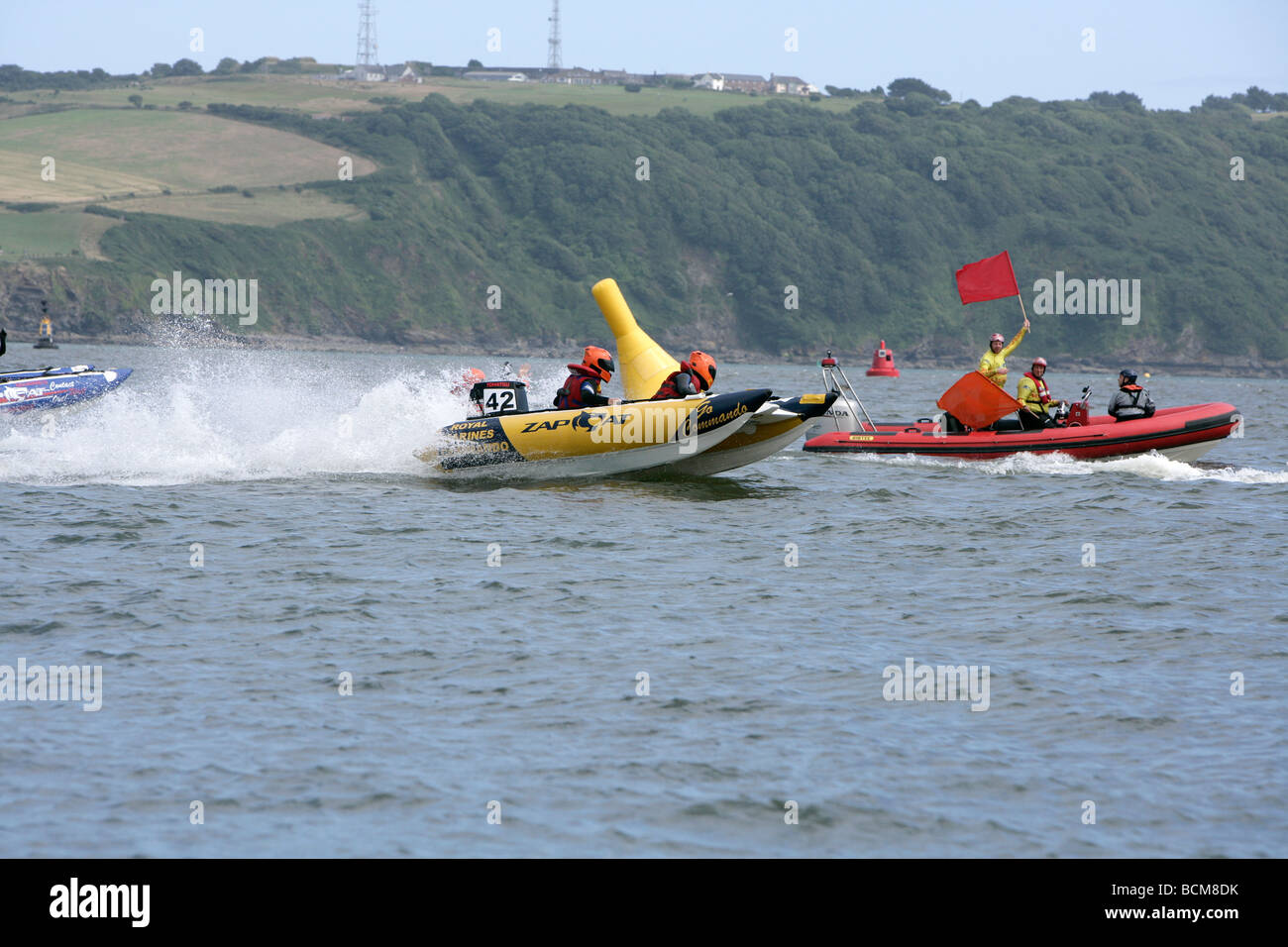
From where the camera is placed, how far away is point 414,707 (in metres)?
7.36

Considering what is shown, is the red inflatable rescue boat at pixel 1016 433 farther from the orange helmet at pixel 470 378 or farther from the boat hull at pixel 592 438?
the orange helmet at pixel 470 378

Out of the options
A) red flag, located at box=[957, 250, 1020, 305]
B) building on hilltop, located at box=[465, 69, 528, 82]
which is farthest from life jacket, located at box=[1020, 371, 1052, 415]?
building on hilltop, located at box=[465, 69, 528, 82]

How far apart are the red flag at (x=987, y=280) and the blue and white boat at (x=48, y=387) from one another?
→ 15.9 metres

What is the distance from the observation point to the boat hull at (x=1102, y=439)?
17.7 metres

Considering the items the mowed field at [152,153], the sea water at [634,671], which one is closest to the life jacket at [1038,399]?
the sea water at [634,671]

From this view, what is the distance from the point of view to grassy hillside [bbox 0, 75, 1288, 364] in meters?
102

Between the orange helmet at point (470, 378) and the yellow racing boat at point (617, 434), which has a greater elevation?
the orange helmet at point (470, 378)

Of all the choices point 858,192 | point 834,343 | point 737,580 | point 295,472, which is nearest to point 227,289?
point 834,343

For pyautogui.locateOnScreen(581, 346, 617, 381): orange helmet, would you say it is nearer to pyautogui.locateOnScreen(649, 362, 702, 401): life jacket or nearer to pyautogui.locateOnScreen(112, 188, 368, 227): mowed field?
pyautogui.locateOnScreen(649, 362, 702, 401): life jacket

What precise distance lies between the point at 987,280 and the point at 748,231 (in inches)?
3879

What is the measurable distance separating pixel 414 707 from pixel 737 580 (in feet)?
14.1
